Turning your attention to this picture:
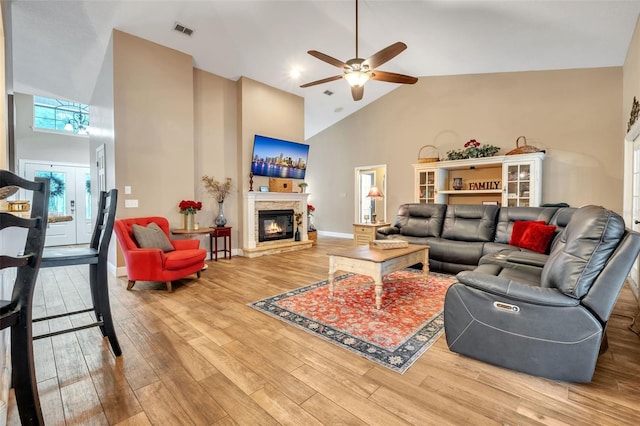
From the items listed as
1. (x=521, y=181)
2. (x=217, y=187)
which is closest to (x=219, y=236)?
(x=217, y=187)

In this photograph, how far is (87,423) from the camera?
142 cm

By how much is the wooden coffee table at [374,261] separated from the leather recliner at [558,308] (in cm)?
88

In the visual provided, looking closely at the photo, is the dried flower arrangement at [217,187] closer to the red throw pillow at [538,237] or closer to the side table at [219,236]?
the side table at [219,236]

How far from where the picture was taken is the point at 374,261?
9.20ft

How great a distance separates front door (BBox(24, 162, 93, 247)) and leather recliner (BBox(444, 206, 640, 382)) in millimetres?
8498

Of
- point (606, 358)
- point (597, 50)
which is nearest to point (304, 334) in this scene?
point (606, 358)

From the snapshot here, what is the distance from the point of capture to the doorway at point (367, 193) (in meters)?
7.49

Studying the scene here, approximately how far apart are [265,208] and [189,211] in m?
1.59

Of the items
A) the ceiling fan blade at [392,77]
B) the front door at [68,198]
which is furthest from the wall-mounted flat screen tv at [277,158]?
the front door at [68,198]

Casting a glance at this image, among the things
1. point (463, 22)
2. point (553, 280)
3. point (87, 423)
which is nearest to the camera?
point (87, 423)

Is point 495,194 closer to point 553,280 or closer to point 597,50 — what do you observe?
point 597,50

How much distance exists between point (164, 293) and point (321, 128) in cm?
651

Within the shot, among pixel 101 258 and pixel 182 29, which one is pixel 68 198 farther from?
Result: pixel 101 258

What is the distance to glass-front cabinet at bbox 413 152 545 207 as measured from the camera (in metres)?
5.04
